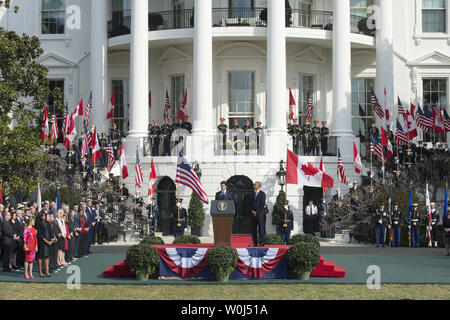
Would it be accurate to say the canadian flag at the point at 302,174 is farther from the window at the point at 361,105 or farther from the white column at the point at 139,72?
the window at the point at 361,105

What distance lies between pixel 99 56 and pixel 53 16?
16.5 feet

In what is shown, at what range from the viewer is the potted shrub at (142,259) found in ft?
55.6

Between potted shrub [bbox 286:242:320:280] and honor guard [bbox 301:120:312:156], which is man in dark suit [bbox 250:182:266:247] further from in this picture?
honor guard [bbox 301:120:312:156]

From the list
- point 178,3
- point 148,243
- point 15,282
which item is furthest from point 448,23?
point 15,282

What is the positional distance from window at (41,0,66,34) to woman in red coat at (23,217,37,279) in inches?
880

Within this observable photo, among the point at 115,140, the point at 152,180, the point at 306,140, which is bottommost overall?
the point at 152,180

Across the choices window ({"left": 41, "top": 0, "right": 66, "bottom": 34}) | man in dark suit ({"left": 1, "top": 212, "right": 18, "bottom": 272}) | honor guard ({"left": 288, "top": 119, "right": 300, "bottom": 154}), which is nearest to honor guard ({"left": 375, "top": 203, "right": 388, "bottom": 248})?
honor guard ({"left": 288, "top": 119, "right": 300, "bottom": 154})

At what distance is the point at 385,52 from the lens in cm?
3466

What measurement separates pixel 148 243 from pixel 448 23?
2444 cm

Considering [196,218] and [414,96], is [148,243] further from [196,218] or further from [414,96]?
[414,96]

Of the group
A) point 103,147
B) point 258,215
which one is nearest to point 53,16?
point 103,147

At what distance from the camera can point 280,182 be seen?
30000mm

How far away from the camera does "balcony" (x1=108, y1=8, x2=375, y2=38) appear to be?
111 feet

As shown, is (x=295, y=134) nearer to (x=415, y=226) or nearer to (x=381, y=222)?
(x=381, y=222)
